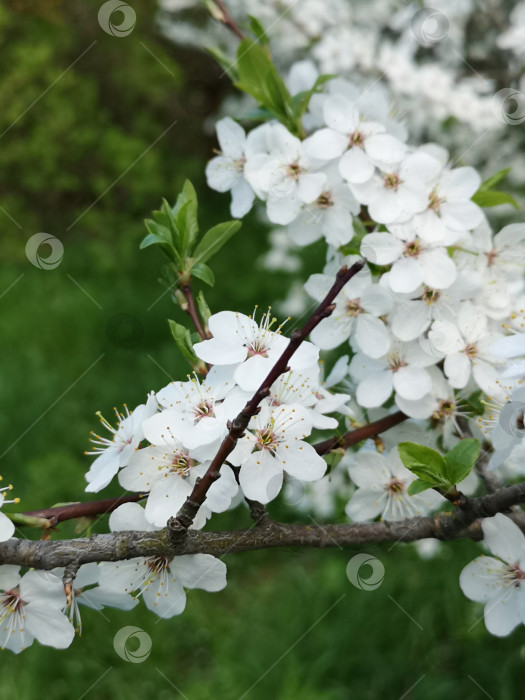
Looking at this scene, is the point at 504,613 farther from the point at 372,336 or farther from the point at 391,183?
the point at 391,183

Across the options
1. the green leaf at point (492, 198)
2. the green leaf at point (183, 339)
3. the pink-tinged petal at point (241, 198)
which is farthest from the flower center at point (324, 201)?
the green leaf at point (183, 339)

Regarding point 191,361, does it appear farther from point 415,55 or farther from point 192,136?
point 192,136

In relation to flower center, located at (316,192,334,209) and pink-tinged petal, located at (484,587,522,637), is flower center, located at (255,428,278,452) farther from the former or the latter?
flower center, located at (316,192,334,209)

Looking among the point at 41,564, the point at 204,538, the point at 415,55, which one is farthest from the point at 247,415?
the point at 415,55

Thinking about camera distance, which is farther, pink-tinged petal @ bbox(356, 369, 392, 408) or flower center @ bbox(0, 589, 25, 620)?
pink-tinged petal @ bbox(356, 369, 392, 408)

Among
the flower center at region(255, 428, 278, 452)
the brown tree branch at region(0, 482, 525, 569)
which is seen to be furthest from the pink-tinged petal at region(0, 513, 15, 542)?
the flower center at region(255, 428, 278, 452)

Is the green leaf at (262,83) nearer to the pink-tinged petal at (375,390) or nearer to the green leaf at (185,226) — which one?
the green leaf at (185,226)
